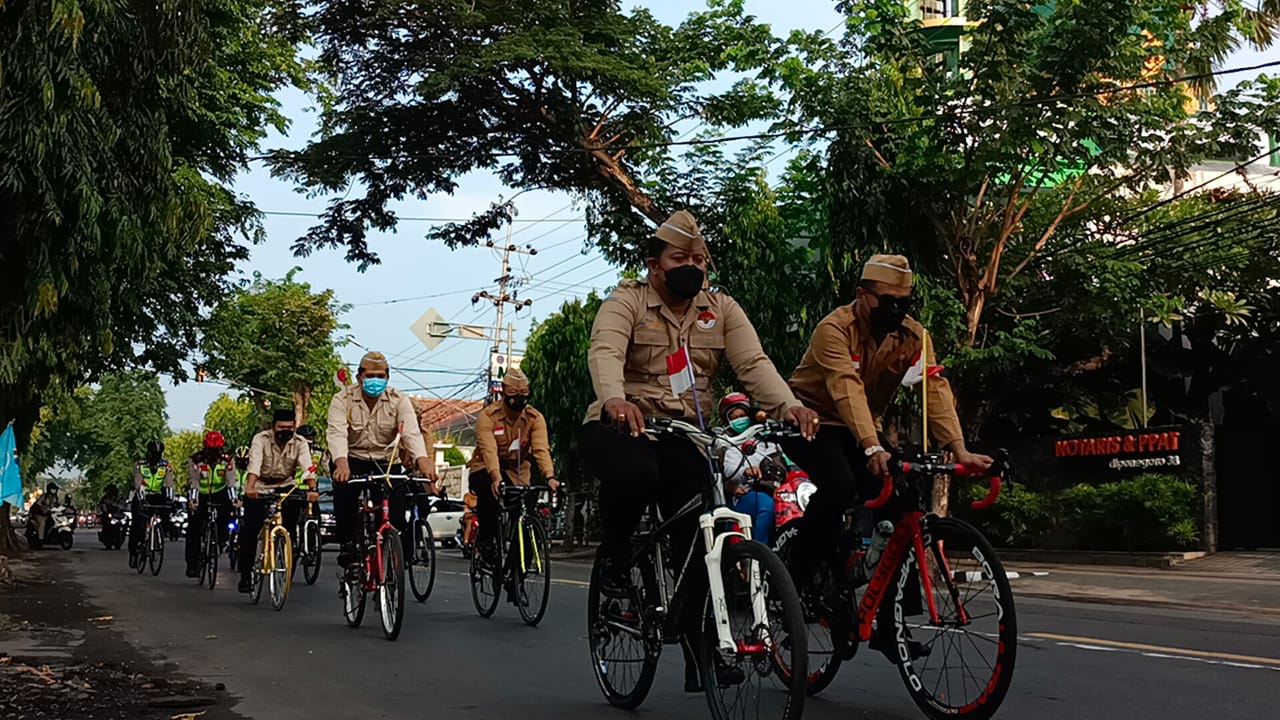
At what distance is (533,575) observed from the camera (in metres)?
10.6

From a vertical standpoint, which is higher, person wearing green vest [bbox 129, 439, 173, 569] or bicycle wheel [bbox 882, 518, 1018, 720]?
person wearing green vest [bbox 129, 439, 173, 569]

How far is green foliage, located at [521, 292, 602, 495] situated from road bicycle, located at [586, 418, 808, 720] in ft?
82.9

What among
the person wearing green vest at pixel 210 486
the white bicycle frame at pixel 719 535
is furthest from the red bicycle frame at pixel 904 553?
the person wearing green vest at pixel 210 486

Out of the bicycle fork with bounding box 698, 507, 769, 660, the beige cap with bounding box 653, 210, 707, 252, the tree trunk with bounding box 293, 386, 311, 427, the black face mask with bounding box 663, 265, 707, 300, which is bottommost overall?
the bicycle fork with bounding box 698, 507, 769, 660

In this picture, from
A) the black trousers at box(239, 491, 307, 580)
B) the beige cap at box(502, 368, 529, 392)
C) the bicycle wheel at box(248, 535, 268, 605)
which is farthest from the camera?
the black trousers at box(239, 491, 307, 580)

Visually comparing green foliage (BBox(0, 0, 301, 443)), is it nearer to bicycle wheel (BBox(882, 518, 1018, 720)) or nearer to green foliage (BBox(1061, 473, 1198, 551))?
bicycle wheel (BBox(882, 518, 1018, 720))

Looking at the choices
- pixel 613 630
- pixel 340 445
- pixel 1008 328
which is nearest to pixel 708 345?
pixel 613 630

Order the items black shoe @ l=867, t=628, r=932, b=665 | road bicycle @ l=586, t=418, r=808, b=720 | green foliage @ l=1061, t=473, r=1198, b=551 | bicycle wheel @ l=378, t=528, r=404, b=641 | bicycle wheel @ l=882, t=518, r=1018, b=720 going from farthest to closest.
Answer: green foliage @ l=1061, t=473, r=1198, b=551, bicycle wheel @ l=378, t=528, r=404, b=641, black shoe @ l=867, t=628, r=932, b=665, bicycle wheel @ l=882, t=518, r=1018, b=720, road bicycle @ l=586, t=418, r=808, b=720

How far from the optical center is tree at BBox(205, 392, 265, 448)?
64812 millimetres

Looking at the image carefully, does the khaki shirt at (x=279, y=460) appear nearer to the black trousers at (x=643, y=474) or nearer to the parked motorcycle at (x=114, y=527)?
the black trousers at (x=643, y=474)

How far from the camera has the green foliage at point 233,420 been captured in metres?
64.7

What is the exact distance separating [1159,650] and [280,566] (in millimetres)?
7472

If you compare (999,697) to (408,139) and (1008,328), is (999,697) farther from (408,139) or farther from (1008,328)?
(1008,328)

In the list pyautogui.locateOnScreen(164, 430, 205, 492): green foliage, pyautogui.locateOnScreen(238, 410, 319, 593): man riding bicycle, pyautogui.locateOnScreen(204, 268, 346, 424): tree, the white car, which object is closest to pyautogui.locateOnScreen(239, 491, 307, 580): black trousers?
pyautogui.locateOnScreen(238, 410, 319, 593): man riding bicycle
